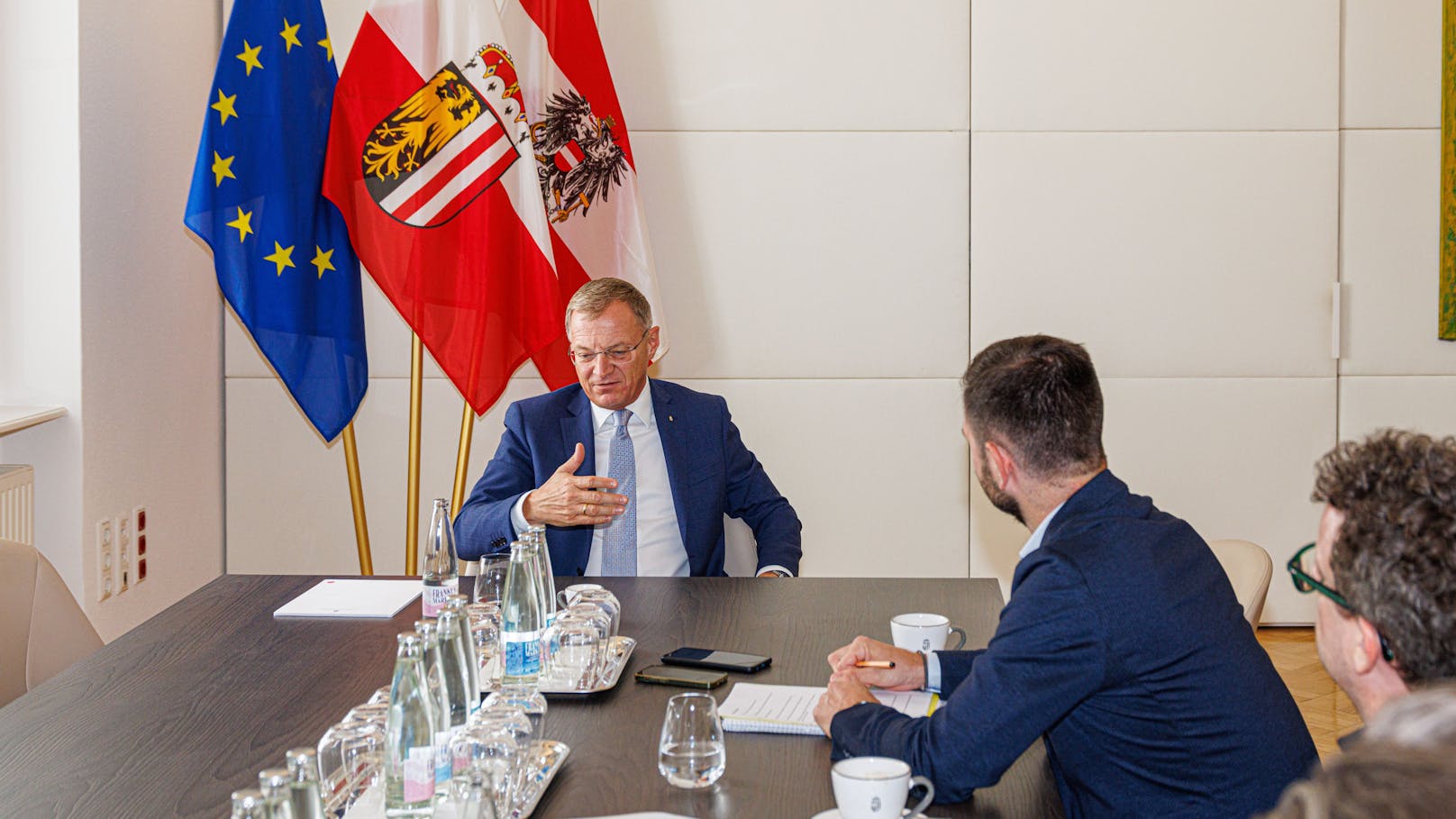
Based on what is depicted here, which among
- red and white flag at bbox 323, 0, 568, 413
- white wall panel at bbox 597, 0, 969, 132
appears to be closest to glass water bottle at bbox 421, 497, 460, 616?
red and white flag at bbox 323, 0, 568, 413

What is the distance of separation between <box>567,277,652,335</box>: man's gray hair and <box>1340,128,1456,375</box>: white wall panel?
2.83 meters

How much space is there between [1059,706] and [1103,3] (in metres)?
3.61

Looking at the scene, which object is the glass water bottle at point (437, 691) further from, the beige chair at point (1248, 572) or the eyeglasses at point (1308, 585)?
the beige chair at point (1248, 572)

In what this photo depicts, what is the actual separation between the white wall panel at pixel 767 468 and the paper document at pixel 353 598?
194 centimetres

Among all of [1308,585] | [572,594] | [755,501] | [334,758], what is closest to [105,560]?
[755,501]

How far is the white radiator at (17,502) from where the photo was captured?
132 inches

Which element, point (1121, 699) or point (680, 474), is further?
point (680, 474)

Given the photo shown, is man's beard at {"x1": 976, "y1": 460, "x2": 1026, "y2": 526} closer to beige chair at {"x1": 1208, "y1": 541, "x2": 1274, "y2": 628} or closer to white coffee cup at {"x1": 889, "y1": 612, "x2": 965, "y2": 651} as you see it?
white coffee cup at {"x1": 889, "y1": 612, "x2": 965, "y2": 651}

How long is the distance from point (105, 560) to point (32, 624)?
144cm

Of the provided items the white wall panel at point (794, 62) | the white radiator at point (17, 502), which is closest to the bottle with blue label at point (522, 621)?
the white radiator at point (17, 502)

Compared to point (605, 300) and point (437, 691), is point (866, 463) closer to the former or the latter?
point (605, 300)

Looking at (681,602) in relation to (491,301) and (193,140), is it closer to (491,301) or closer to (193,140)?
(491,301)

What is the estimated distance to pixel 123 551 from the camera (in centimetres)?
389

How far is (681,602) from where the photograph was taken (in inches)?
102
